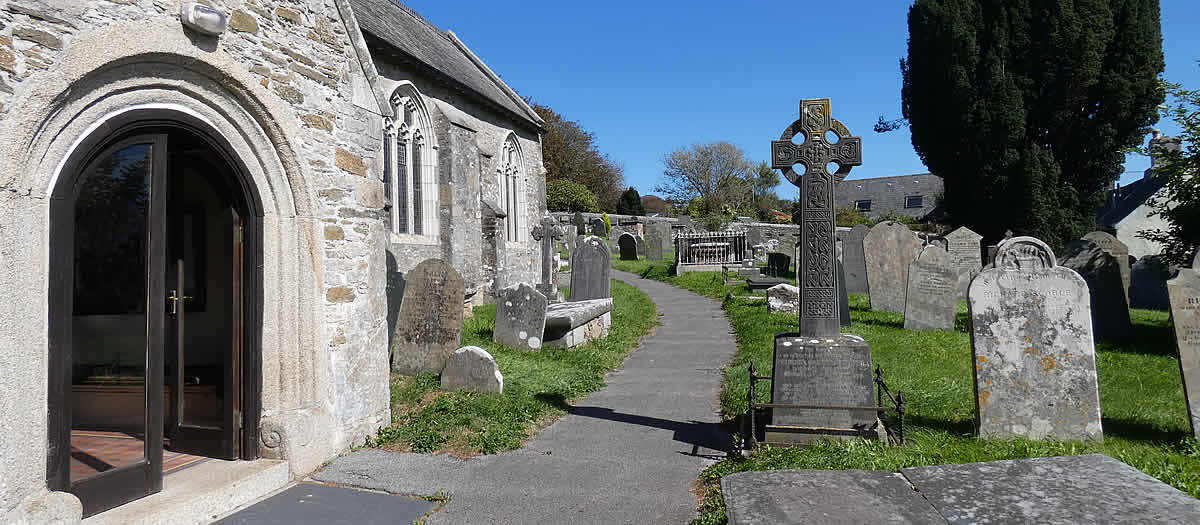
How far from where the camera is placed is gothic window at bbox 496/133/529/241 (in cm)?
1883

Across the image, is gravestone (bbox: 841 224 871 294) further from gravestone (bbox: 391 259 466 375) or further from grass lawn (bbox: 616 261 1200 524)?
gravestone (bbox: 391 259 466 375)

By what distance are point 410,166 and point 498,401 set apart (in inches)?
359

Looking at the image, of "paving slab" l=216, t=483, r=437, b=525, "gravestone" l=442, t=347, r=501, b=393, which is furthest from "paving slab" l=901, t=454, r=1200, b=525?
"gravestone" l=442, t=347, r=501, b=393

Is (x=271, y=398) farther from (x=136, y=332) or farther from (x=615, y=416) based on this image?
(x=615, y=416)

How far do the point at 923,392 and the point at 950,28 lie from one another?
686 inches

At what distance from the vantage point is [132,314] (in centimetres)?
434

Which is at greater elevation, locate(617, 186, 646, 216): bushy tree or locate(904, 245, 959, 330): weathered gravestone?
locate(617, 186, 646, 216): bushy tree

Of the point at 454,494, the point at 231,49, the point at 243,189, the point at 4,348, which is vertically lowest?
the point at 454,494

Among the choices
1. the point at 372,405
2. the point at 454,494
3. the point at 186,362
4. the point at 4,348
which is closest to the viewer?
the point at 4,348

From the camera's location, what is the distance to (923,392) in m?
6.77

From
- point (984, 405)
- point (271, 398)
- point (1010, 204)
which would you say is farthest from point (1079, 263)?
point (271, 398)

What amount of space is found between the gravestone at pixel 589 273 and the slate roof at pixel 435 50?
5.26 metres

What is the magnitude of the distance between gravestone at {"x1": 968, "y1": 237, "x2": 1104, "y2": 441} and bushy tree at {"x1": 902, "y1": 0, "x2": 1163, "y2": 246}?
16.4 meters

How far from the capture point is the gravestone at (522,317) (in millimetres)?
9383
